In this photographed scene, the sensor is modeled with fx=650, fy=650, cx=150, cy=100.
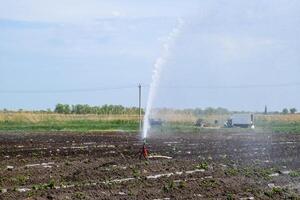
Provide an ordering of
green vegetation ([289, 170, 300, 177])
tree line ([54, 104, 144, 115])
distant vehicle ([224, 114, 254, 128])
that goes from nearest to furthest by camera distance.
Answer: green vegetation ([289, 170, 300, 177])
distant vehicle ([224, 114, 254, 128])
tree line ([54, 104, 144, 115])

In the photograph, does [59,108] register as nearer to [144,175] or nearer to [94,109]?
[94,109]

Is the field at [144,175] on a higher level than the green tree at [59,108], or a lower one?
lower

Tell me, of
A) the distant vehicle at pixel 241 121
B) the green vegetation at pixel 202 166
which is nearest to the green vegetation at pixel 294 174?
the green vegetation at pixel 202 166

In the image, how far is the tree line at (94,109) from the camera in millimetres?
86056

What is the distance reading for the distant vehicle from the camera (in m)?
74.6

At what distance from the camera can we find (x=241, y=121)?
76188mm

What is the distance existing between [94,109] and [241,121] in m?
22.3

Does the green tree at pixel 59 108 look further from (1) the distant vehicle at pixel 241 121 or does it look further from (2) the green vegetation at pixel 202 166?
(2) the green vegetation at pixel 202 166

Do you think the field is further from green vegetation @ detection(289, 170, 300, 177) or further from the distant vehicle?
the distant vehicle

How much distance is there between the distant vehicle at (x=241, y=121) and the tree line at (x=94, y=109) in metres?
14.0

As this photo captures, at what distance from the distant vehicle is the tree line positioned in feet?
46.0

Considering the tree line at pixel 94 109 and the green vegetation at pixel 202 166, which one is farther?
Result: the tree line at pixel 94 109

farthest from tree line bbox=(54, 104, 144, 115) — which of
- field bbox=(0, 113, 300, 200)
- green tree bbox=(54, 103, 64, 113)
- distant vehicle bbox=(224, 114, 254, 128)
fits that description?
field bbox=(0, 113, 300, 200)

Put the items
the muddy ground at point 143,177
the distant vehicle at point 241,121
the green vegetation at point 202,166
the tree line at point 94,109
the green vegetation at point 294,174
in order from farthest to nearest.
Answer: the tree line at point 94,109 < the distant vehicle at point 241,121 < the green vegetation at point 202,166 < the green vegetation at point 294,174 < the muddy ground at point 143,177
